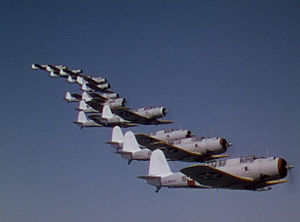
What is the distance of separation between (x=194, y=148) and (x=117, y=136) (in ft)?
40.4

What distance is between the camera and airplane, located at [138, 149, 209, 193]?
2864 cm

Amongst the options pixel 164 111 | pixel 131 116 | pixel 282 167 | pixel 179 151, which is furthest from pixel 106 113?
pixel 282 167

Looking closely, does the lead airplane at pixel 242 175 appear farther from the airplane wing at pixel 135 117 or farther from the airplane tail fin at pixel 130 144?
the airplane wing at pixel 135 117

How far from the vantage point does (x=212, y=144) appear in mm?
34156

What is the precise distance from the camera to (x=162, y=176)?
3022 centimetres

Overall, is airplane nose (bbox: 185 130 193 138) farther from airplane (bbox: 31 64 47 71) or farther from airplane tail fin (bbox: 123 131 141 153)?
airplane (bbox: 31 64 47 71)

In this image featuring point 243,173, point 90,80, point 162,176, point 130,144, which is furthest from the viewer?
point 90,80

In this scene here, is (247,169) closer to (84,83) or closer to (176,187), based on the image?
(176,187)

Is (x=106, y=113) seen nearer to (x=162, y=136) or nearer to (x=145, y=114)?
(x=145, y=114)

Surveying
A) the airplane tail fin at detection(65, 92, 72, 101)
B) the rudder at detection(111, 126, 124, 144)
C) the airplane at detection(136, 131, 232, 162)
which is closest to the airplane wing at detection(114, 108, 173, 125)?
the rudder at detection(111, 126, 124, 144)

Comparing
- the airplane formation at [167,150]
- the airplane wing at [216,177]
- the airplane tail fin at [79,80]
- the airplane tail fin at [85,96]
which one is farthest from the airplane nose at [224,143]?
the airplane tail fin at [79,80]

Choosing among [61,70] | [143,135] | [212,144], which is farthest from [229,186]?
[61,70]

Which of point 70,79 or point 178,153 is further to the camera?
point 70,79

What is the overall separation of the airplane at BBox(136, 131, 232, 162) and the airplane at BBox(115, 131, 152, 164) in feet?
7.03
